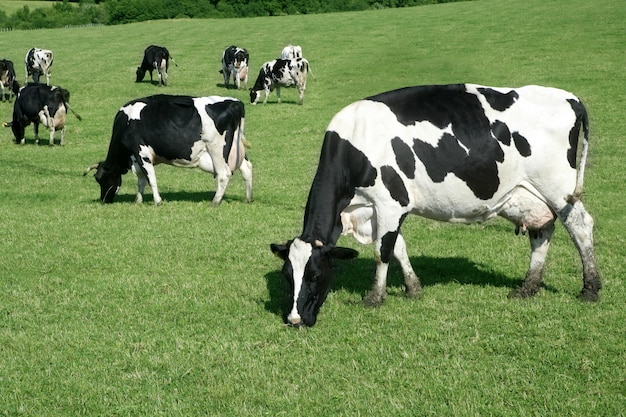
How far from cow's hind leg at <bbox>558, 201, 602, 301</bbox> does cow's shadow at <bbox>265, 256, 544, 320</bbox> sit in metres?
0.67

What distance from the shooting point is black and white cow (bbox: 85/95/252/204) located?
15.0 meters

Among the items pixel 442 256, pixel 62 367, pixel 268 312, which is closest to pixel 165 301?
pixel 268 312

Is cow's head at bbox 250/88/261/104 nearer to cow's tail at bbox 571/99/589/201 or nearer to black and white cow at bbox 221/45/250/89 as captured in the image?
black and white cow at bbox 221/45/250/89

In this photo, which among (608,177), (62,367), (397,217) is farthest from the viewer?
(608,177)

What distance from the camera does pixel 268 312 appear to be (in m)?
8.73

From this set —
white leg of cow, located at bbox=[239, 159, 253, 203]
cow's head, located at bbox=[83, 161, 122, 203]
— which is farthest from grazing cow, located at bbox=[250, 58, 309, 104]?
cow's head, located at bbox=[83, 161, 122, 203]

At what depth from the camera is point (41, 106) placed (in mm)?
23516

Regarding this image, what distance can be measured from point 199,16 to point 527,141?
72.4 m

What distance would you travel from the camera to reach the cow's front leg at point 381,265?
862 cm

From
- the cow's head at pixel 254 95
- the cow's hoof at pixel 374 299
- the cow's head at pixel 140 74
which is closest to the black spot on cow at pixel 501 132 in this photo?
the cow's hoof at pixel 374 299

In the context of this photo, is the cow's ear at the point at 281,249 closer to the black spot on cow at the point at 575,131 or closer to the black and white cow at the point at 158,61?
the black spot on cow at the point at 575,131

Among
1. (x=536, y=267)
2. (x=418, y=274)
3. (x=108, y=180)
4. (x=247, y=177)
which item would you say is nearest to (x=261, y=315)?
(x=418, y=274)

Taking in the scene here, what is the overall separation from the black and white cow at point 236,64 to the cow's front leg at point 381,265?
27198mm

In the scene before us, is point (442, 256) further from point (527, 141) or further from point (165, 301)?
point (165, 301)
